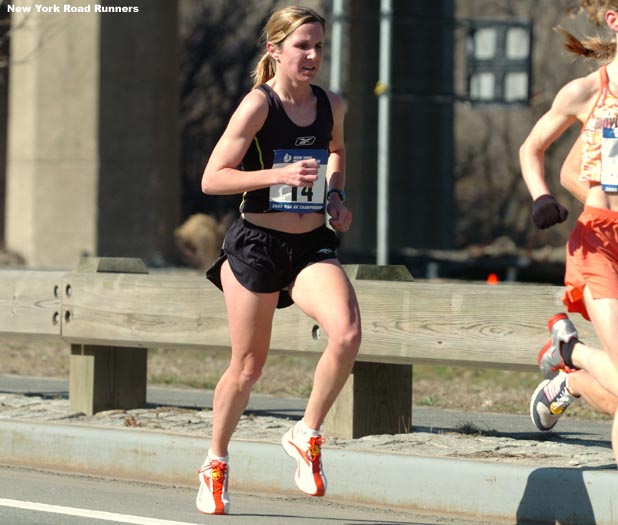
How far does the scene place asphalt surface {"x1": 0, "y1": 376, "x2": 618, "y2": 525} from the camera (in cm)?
630

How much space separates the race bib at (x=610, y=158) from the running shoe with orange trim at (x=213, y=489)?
198 cm

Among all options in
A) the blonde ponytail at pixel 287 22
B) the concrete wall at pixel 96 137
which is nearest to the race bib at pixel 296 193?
the blonde ponytail at pixel 287 22

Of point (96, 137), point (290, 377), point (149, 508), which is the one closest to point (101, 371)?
point (149, 508)

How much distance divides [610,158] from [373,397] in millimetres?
2476

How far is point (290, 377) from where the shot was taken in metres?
12.7

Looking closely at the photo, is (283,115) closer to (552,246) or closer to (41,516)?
(41,516)

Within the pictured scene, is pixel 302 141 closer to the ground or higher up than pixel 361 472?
higher up

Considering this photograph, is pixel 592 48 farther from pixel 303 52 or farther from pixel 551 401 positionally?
pixel 551 401

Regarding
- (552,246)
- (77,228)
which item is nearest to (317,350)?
(77,228)

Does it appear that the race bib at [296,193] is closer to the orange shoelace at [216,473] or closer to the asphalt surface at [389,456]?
the orange shoelace at [216,473]

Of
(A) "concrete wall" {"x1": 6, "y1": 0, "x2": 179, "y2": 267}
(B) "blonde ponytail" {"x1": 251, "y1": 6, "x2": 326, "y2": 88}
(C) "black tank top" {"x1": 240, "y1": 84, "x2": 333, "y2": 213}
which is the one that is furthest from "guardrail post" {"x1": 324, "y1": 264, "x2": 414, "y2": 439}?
(A) "concrete wall" {"x1": 6, "y1": 0, "x2": 179, "y2": 267}

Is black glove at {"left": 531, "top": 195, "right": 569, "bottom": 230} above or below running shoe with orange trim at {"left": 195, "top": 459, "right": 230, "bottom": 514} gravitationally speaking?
above

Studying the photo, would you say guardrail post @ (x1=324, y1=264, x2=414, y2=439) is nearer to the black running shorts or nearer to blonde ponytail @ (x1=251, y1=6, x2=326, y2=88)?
the black running shorts

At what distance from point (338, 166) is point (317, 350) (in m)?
1.48
